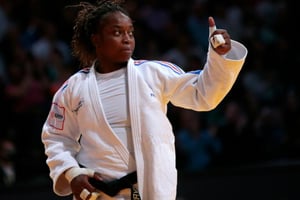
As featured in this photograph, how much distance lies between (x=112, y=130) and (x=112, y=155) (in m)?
0.12

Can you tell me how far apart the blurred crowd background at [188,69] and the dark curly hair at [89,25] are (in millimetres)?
2498

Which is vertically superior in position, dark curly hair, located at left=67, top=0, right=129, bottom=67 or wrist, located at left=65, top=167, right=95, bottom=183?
dark curly hair, located at left=67, top=0, right=129, bottom=67

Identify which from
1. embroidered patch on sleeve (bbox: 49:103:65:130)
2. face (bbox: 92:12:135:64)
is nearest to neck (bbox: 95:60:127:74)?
face (bbox: 92:12:135:64)

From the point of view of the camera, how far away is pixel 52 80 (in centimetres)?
796

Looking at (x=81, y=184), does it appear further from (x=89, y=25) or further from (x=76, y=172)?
(x=89, y=25)

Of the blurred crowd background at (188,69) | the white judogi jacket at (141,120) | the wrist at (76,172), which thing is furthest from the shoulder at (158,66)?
the blurred crowd background at (188,69)

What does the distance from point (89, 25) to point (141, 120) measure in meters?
0.60

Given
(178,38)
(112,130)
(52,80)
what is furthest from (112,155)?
(178,38)

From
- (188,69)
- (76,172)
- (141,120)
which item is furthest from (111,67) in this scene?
(188,69)

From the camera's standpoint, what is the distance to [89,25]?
4.20 m

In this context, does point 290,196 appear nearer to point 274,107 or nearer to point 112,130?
point 274,107

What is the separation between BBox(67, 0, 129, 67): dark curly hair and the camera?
4.16 metres

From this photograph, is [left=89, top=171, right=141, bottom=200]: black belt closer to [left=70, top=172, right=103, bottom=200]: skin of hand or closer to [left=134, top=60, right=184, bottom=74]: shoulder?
[left=70, top=172, right=103, bottom=200]: skin of hand

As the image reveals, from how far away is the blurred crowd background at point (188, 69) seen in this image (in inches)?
291
